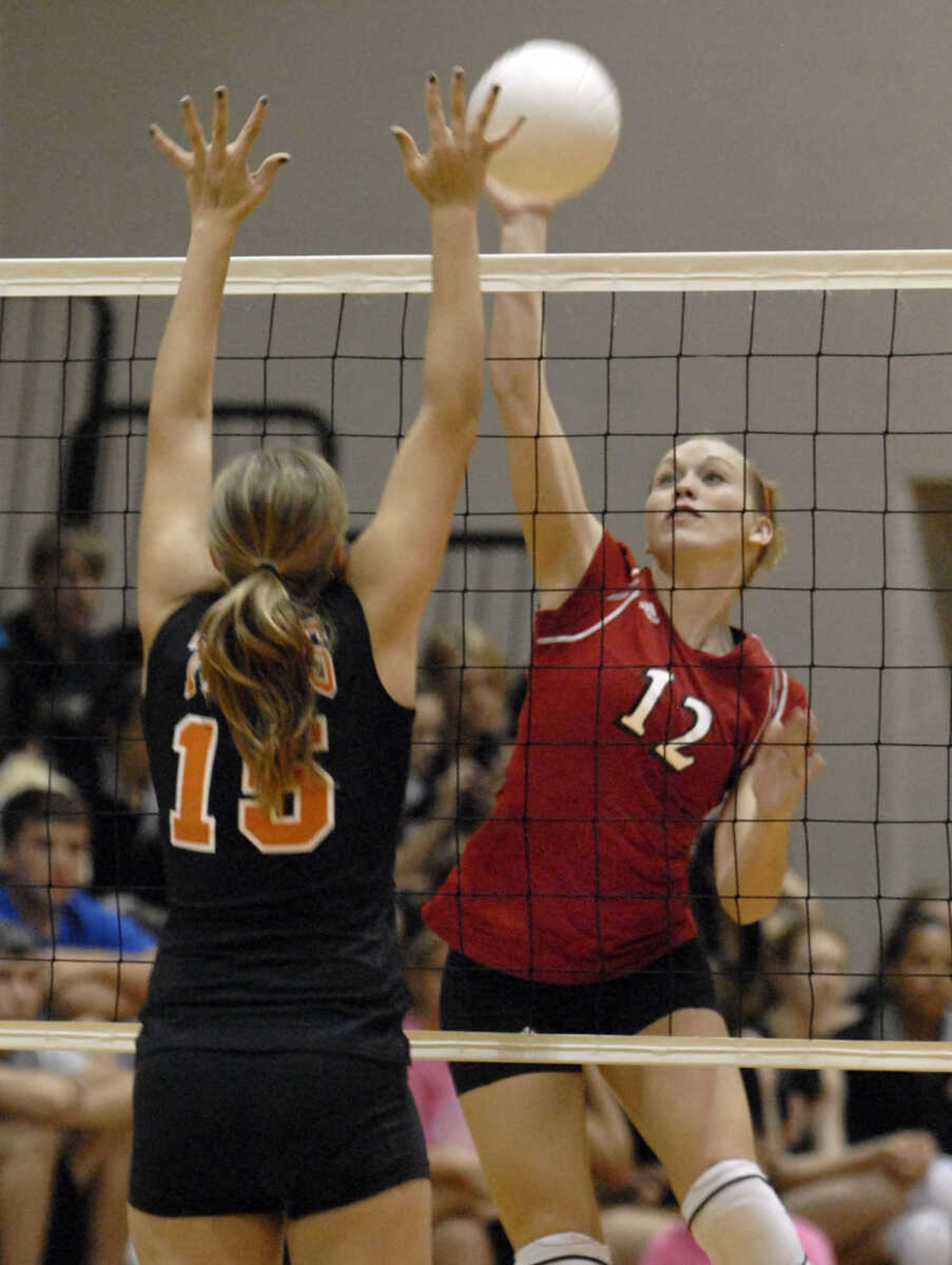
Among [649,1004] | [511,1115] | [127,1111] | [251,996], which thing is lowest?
[127,1111]

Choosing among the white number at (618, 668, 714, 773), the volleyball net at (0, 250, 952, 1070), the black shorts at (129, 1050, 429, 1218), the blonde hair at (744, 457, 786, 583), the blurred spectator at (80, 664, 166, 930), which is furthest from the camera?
the volleyball net at (0, 250, 952, 1070)

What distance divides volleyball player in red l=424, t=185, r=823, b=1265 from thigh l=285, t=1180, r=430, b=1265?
0.77 meters

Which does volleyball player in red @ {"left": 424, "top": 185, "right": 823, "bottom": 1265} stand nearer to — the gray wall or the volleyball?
the volleyball

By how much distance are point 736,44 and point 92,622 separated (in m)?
3.13

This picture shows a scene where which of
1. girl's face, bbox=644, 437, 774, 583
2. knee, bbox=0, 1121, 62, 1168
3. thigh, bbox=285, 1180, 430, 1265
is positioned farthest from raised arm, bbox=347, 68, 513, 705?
knee, bbox=0, 1121, 62, 1168

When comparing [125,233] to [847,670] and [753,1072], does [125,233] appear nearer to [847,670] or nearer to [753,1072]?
[847,670]

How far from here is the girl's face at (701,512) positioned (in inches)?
114

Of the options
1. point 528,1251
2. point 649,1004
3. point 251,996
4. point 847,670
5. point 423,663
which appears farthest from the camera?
point 847,670

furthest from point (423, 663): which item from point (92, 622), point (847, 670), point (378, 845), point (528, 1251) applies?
point (378, 845)

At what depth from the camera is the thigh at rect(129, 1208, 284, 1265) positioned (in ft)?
6.13

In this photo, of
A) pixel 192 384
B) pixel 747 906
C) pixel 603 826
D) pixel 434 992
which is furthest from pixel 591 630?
pixel 434 992

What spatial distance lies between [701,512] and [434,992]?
6.10ft

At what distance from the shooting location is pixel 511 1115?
Result: 2.66 meters

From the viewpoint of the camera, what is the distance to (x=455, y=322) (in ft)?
6.74
